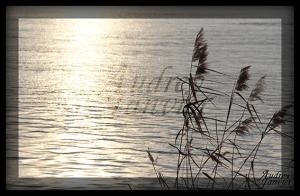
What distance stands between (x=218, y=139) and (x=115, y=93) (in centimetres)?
57

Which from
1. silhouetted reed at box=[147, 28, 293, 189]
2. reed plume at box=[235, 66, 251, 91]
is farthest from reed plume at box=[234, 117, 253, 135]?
reed plume at box=[235, 66, 251, 91]

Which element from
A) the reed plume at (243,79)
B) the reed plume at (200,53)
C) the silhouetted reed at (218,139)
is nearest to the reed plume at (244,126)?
the silhouetted reed at (218,139)

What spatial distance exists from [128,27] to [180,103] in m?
0.47

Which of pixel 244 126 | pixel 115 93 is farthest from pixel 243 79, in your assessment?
pixel 115 93

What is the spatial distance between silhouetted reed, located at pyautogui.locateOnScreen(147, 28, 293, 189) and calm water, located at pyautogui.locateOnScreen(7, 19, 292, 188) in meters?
0.04

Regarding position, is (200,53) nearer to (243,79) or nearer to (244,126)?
(243,79)

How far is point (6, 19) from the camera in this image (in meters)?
3.22

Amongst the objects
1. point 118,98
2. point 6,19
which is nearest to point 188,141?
point 118,98

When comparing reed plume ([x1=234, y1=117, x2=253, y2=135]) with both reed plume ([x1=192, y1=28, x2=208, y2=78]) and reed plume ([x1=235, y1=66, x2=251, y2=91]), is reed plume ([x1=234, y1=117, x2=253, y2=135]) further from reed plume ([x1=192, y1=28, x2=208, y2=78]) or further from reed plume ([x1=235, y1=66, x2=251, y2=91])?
reed plume ([x1=192, y1=28, x2=208, y2=78])

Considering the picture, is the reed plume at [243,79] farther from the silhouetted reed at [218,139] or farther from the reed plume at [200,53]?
the reed plume at [200,53]

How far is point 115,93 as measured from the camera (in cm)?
321

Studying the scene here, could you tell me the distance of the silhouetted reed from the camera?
3219 mm

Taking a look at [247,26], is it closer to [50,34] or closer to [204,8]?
[204,8]

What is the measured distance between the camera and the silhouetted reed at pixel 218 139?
3.22 m
